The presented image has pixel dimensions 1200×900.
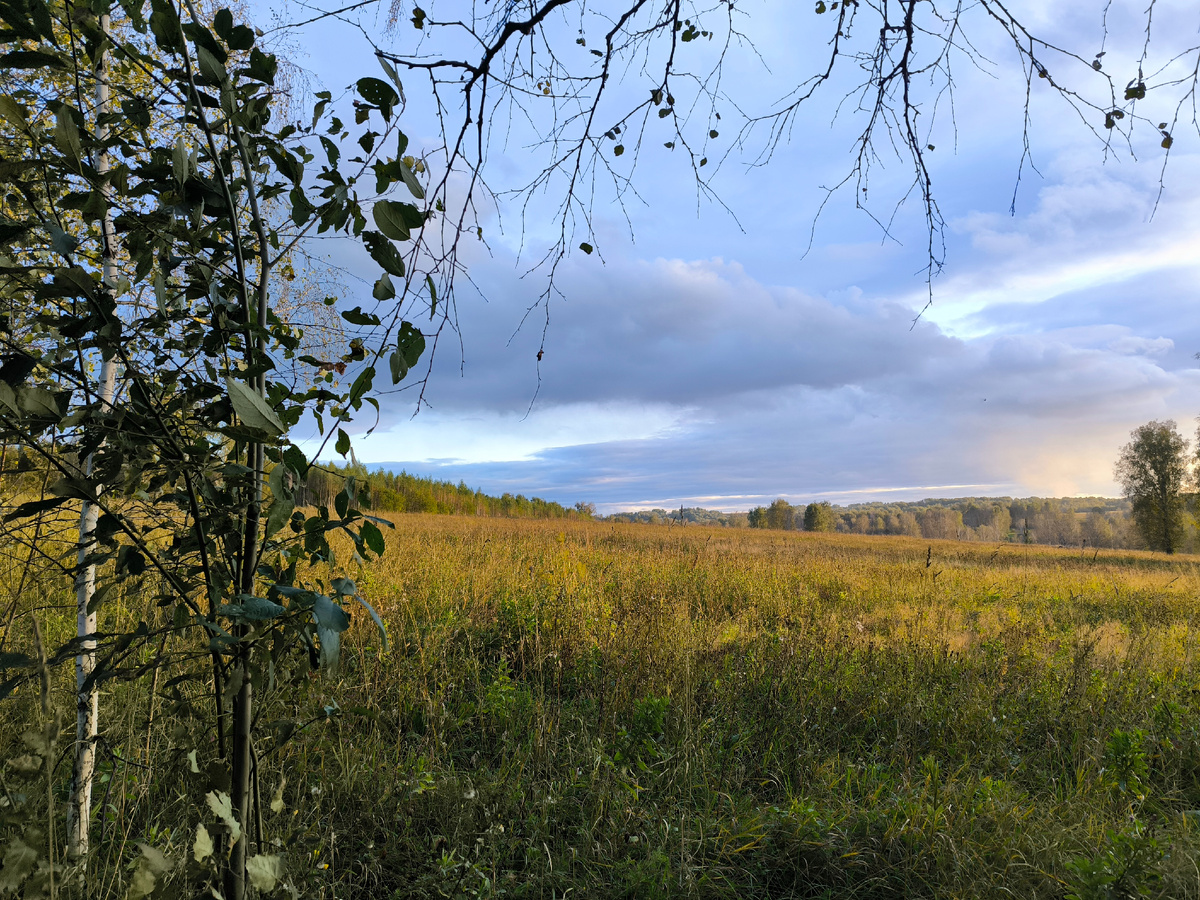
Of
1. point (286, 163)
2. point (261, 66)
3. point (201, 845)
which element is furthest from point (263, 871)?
point (261, 66)

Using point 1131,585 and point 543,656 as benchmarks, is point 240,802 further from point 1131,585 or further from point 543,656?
point 1131,585

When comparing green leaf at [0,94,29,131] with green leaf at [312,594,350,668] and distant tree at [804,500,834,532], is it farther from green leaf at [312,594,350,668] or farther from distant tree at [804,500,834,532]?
distant tree at [804,500,834,532]

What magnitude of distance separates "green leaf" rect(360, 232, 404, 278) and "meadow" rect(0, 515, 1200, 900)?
3.11 feet

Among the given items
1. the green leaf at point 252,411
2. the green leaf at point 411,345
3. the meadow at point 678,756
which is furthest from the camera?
the meadow at point 678,756

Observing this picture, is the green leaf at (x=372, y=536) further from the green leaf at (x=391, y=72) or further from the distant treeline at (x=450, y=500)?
the distant treeline at (x=450, y=500)

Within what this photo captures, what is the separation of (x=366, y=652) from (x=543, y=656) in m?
1.37

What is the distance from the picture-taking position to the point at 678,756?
10.8 ft

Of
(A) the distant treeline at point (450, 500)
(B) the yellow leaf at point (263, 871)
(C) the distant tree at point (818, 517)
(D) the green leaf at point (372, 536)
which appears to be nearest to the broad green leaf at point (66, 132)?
(D) the green leaf at point (372, 536)

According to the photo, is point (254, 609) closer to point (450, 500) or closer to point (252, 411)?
point (252, 411)

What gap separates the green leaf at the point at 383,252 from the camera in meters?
1.06

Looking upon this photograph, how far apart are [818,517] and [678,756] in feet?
227

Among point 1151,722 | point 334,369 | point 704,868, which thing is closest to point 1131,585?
point 1151,722

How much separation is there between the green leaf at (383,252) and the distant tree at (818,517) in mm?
69777

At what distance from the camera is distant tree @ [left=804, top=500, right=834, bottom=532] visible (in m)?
66.8
